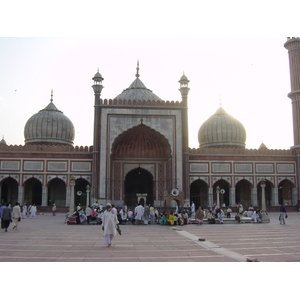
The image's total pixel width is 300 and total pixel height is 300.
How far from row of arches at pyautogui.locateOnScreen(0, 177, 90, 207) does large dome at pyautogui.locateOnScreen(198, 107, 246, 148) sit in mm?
11439

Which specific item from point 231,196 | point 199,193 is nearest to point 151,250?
point 231,196

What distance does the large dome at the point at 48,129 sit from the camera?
3041 centimetres

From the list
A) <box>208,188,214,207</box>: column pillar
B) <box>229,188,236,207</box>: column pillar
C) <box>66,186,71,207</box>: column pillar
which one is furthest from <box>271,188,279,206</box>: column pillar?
<box>66,186,71,207</box>: column pillar

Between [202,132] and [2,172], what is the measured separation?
16.7 m

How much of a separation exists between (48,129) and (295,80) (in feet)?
62.6

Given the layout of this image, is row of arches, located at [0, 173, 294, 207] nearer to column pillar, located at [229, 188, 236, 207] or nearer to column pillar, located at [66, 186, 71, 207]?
column pillar, located at [229, 188, 236, 207]

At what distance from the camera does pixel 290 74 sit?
28.0 m

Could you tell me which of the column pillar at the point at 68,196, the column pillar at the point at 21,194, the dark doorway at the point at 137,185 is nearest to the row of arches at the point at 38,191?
the column pillar at the point at 21,194

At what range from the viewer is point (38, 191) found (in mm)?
27266

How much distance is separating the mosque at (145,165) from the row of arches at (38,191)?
0.07 meters

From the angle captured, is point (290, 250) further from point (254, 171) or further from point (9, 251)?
point (254, 171)

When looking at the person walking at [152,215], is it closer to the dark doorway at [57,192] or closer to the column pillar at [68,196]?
the column pillar at [68,196]

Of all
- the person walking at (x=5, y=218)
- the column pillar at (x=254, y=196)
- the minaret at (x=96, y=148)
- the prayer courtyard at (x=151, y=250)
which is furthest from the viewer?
the column pillar at (x=254, y=196)

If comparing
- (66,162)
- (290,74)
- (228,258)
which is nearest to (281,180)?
(290,74)
